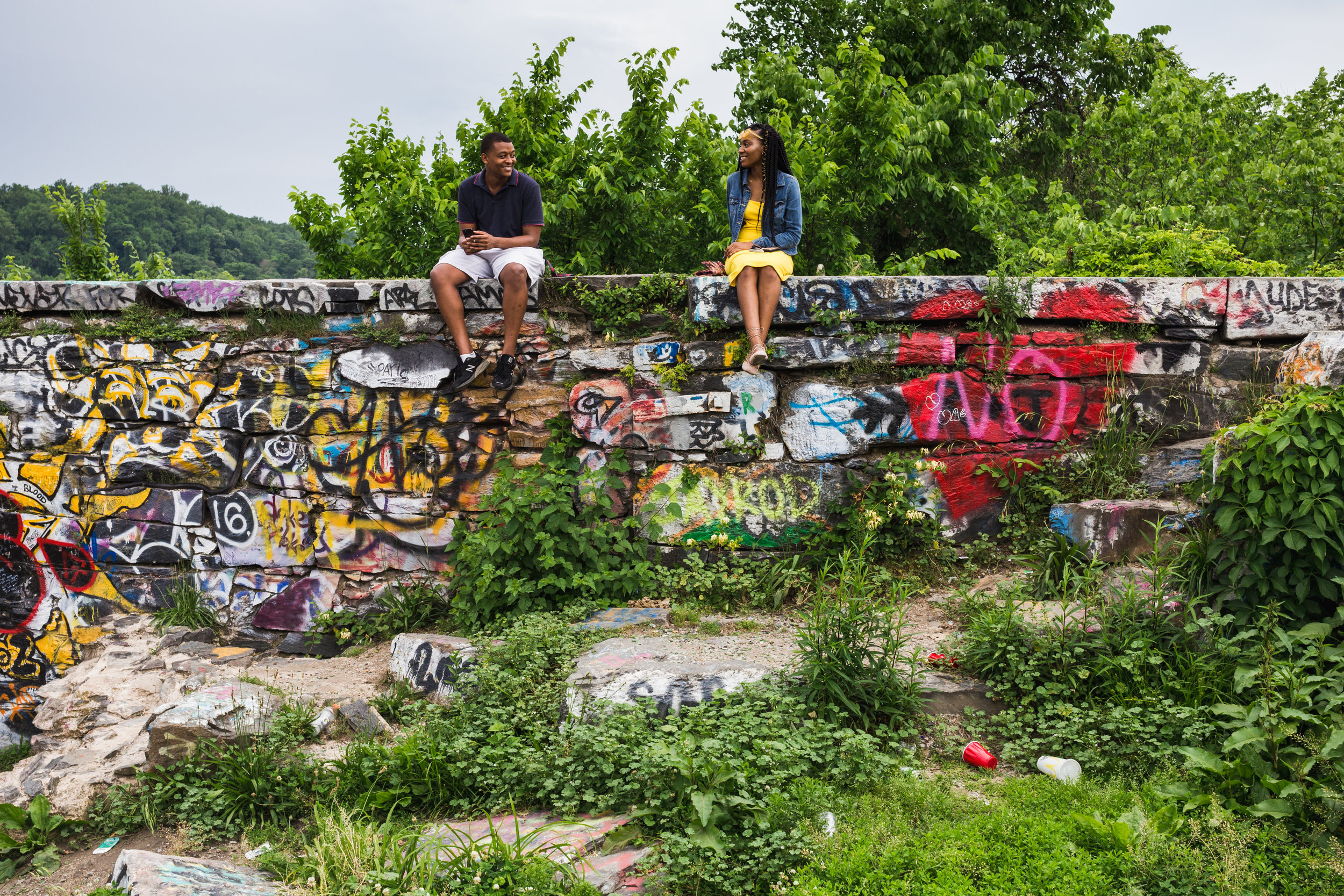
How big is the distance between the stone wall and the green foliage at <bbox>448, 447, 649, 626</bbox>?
0.64 feet

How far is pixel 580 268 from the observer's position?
7422 millimetres

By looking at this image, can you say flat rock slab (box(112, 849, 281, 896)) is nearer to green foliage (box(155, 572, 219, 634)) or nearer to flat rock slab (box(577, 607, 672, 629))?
flat rock slab (box(577, 607, 672, 629))

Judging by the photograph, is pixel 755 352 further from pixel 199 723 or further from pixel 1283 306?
pixel 199 723

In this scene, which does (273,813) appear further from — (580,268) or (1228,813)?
(580,268)

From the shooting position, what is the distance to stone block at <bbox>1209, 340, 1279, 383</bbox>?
459cm

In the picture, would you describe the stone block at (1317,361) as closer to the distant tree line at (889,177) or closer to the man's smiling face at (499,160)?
the distant tree line at (889,177)

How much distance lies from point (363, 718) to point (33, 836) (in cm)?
135

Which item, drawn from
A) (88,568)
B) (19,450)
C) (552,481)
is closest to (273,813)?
(552,481)

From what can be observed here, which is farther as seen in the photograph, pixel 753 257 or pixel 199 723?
pixel 753 257

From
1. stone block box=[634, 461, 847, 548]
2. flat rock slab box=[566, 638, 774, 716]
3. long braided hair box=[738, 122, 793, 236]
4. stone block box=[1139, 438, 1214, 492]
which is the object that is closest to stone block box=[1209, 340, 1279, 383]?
stone block box=[1139, 438, 1214, 492]

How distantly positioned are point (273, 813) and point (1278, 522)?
13.6 ft

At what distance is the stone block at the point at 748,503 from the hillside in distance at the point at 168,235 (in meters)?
16.4

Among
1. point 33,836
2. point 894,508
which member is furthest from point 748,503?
point 33,836

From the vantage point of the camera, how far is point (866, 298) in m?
4.68
